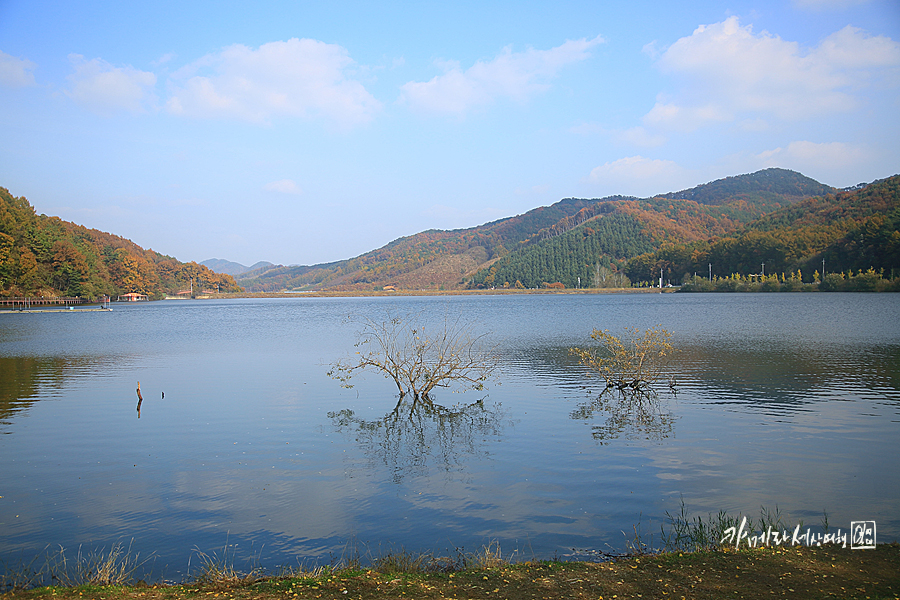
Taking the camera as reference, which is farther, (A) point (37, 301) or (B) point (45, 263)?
(B) point (45, 263)

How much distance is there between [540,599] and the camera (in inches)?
194

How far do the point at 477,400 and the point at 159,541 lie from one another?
34.6 ft

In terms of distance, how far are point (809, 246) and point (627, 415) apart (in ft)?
460

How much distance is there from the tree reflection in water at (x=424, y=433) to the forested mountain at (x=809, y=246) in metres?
121

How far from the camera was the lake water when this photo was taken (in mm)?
7879

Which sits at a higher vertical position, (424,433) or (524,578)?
(524,578)

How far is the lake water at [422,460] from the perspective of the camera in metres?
7.88

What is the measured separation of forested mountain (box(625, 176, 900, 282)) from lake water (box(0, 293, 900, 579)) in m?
114

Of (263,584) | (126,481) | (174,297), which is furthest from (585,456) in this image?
(174,297)

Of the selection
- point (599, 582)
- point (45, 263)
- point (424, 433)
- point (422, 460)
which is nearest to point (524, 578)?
point (599, 582)

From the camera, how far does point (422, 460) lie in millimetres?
11148

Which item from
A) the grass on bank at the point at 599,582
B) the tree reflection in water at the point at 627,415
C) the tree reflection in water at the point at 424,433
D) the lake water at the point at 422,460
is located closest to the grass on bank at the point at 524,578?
the grass on bank at the point at 599,582

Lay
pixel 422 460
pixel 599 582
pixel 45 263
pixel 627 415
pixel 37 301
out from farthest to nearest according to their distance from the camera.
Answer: pixel 45 263 < pixel 37 301 < pixel 627 415 < pixel 422 460 < pixel 599 582

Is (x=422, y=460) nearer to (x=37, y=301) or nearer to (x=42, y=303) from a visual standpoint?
(x=37, y=301)
